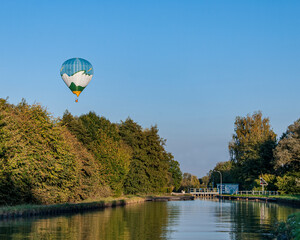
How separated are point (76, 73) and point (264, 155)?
2251 inches

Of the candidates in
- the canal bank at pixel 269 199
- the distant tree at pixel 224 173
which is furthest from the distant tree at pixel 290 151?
the distant tree at pixel 224 173

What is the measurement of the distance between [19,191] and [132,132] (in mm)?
60221

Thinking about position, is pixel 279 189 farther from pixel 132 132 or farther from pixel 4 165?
pixel 4 165

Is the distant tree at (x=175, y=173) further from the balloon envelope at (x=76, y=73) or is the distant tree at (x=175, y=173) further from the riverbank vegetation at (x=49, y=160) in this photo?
the balloon envelope at (x=76, y=73)

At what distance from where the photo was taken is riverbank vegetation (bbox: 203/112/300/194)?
82.5m

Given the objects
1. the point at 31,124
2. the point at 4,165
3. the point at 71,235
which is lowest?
the point at 71,235

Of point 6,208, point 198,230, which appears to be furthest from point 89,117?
point 198,230

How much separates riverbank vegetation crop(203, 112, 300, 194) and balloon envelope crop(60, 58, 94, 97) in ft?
139

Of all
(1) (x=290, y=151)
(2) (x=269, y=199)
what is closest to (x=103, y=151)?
(2) (x=269, y=199)

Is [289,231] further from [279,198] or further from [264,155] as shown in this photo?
[264,155]

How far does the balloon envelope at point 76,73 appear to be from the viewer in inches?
2099

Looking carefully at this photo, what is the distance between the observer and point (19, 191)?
39.1 metres

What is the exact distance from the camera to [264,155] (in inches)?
3878

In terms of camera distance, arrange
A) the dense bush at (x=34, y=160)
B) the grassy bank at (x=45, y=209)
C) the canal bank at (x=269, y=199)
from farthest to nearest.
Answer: the canal bank at (x=269, y=199)
the dense bush at (x=34, y=160)
the grassy bank at (x=45, y=209)
